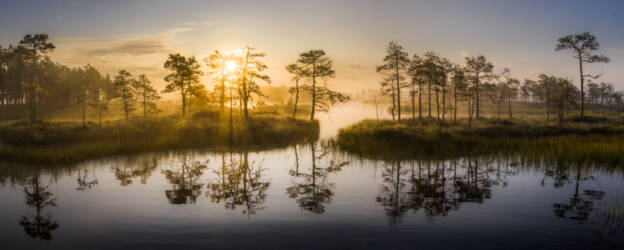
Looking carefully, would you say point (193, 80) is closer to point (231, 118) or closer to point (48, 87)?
point (231, 118)

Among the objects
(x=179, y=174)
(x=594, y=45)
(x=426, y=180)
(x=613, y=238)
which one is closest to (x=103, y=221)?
(x=179, y=174)

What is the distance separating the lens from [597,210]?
36.9ft

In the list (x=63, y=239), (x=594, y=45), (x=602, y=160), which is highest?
(x=594, y=45)

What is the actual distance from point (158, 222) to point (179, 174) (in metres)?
7.57

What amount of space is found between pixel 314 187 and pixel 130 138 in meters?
24.4

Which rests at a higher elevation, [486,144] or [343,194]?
[486,144]

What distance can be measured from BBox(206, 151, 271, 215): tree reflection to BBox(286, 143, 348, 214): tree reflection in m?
1.44

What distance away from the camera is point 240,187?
15.2m

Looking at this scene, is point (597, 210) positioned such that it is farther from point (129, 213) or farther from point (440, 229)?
point (129, 213)

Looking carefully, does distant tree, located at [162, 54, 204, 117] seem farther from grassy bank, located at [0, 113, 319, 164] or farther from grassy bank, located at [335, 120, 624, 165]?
grassy bank, located at [335, 120, 624, 165]

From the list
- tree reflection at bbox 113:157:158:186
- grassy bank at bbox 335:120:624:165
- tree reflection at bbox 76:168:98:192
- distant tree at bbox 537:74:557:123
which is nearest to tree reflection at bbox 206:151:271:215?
tree reflection at bbox 113:157:158:186

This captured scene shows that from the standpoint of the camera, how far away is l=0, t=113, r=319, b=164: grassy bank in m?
22.8

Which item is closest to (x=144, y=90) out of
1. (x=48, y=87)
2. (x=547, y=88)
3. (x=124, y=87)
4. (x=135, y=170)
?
(x=124, y=87)

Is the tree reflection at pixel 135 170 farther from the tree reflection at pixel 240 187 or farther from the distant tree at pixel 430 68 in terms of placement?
the distant tree at pixel 430 68
